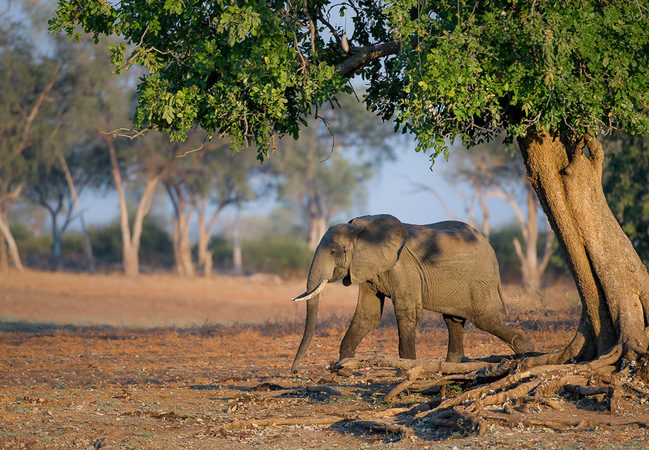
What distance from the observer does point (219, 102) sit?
786 centimetres

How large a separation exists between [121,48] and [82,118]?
3327cm

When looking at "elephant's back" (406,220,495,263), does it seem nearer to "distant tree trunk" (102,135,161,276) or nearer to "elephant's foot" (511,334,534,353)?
"elephant's foot" (511,334,534,353)

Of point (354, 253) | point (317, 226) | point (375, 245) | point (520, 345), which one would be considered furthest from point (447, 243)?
point (317, 226)

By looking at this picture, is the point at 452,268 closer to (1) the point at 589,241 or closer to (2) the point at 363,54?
(1) the point at 589,241

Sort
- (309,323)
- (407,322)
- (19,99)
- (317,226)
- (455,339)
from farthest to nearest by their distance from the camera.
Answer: (317,226)
(19,99)
(455,339)
(407,322)
(309,323)

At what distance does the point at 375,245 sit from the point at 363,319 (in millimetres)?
1048

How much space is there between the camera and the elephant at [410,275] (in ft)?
33.1

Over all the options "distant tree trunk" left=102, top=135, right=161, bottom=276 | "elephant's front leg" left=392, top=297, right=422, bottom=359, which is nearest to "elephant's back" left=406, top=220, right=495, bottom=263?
"elephant's front leg" left=392, top=297, right=422, bottom=359

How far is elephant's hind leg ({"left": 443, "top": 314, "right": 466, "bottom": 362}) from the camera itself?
11031mm

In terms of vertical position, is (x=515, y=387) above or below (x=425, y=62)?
below

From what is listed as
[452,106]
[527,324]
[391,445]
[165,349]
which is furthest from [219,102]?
[527,324]

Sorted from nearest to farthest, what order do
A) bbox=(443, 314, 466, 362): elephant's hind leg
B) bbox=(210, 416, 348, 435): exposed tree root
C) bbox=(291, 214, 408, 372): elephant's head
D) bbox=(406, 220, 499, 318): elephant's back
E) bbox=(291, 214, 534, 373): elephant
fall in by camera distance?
bbox=(210, 416, 348, 435): exposed tree root
bbox=(291, 214, 408, 372): elephant's head
bbox=(291, 214, 534, 373): elephant
bbox=(406, 220, 499, 318): elephant's back
bbox=(443, 314, 466, 362): elephant's hind leg

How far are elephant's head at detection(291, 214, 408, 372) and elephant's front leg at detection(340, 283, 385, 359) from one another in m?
0.44

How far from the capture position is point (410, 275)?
10.5 meters
